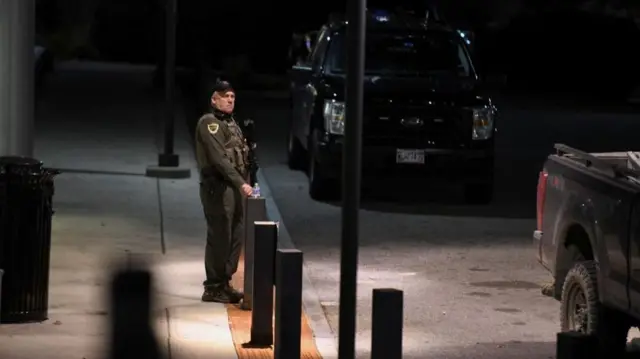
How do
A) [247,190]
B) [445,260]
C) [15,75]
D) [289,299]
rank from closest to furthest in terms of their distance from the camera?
[289,299] < [247,190] < [15,75] < [445,260]

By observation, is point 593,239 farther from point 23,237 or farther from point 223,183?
point 23,237

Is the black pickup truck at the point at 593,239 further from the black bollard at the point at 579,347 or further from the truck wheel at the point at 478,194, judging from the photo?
the truck wheel at the point at 478,194

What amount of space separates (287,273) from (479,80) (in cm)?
929

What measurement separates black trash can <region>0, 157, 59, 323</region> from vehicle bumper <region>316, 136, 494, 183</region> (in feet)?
22.5

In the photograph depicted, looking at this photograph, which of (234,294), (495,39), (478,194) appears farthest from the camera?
(495,39)

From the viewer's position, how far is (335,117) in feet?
52.9

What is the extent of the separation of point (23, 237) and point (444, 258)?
4731 millimetres

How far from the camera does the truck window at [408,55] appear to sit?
672 inches

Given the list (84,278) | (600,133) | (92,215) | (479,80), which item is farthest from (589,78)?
(84,278)

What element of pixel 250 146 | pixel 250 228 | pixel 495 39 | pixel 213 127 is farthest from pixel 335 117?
pixel 495 39

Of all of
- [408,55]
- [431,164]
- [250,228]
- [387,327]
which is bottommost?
[431,164]

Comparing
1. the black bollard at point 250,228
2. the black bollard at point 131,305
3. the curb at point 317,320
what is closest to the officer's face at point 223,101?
the black bollard at point 250,228

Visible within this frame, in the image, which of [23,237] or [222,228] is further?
[222,228]

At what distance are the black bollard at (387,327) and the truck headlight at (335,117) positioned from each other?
9.87 m
